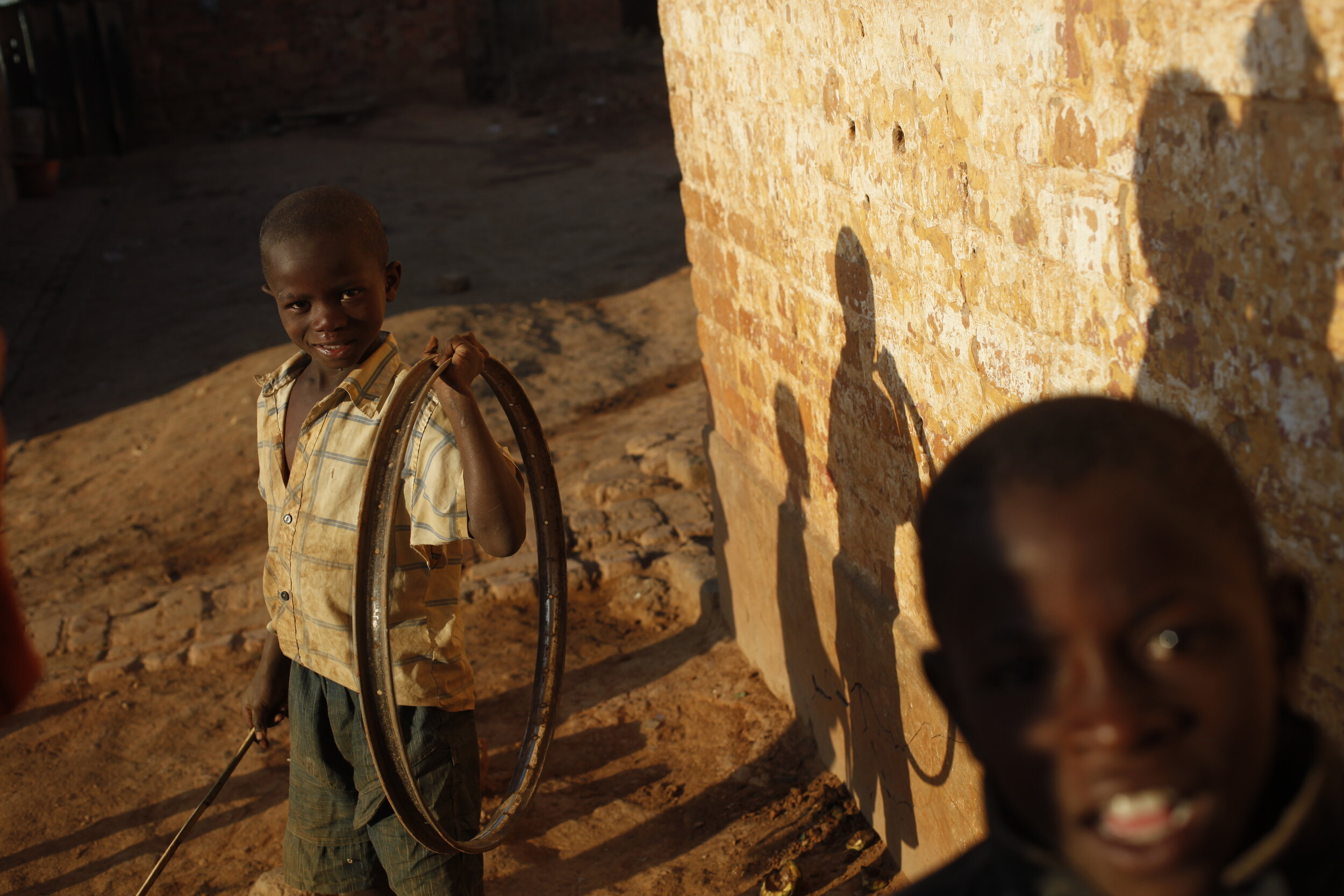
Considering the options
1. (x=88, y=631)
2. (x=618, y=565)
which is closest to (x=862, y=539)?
(x=618, y=565)

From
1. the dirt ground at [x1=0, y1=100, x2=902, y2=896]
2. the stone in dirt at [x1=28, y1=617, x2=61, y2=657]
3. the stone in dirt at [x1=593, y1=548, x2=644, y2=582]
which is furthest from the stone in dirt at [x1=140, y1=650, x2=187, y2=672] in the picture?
the stone in dirt at [x1=593, y1=548, x2=644, y2=582]

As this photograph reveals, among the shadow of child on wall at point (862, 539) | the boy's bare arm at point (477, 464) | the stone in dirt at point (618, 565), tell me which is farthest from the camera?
the stone in dirt at point (618, 565)

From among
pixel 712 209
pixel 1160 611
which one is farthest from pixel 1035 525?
pixel 712 209

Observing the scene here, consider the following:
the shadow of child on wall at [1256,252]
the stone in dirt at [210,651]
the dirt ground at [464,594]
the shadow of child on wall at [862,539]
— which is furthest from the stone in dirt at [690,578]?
the shadow of child on wall at [1256,252]

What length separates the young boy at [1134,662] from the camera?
0.98 metres

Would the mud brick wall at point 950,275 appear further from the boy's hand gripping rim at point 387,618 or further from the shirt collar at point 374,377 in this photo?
the shirt collar at point 374,377

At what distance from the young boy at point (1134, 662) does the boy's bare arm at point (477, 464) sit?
1.45 m

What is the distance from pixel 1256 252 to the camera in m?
1.57

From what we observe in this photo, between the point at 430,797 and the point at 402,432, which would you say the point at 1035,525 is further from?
the point at 430,797

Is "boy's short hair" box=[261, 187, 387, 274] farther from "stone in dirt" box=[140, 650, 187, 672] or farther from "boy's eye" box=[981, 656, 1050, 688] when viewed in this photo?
"stone in dirt" box=[140, 650, 187, 672]

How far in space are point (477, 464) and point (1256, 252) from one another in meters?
1.49

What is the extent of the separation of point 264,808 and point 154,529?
106 inches

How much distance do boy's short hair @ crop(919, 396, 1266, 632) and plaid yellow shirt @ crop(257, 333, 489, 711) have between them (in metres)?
1.62

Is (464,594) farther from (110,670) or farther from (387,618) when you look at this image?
(387,618)
